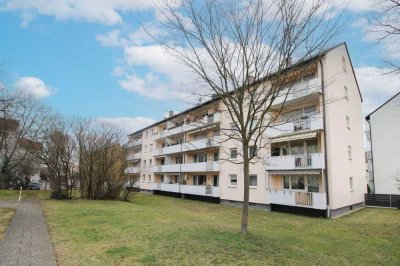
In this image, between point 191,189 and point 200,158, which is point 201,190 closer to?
point 191,189

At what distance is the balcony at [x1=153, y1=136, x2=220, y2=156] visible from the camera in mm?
31797

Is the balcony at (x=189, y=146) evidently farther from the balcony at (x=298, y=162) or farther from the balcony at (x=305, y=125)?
the balcony at (x=305, y=125)

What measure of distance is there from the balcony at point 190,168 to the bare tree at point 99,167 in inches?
322

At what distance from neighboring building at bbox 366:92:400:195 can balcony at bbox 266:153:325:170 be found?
14618mm

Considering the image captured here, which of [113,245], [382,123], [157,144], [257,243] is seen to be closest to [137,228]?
[113,245]

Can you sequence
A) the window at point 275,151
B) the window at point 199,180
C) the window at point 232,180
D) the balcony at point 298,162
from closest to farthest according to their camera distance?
the balcony at point 298,162 → the window at point 275,151 → the window at point 232,180 → the window at point 199,180

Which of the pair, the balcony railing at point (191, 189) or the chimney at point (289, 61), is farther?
the balcony railing at point (191, 189)

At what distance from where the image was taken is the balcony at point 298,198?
66.8 ft

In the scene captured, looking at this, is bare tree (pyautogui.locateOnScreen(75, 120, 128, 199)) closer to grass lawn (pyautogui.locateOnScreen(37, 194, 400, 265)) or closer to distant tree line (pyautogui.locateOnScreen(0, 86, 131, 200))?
distant tree line (pyautogui.locateOnScreen(0, 86, 131, 200))

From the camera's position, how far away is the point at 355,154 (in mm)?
26703

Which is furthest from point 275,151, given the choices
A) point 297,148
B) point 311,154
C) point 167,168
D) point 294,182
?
point 167,168

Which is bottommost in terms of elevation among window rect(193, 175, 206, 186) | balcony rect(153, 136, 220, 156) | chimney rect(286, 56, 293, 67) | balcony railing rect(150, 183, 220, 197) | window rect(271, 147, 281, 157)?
balcony railing rect(150, 183, 220, 197)

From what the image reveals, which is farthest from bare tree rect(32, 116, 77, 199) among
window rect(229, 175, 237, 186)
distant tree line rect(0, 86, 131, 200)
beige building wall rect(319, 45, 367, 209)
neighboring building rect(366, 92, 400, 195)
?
neighboring building rect(366, 92, 400, 195)

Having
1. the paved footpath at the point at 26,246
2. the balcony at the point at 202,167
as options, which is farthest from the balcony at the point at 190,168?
the paved footpath at the point at 26,246
